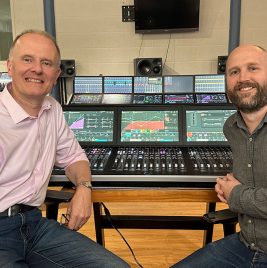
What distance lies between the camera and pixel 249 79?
1.30m

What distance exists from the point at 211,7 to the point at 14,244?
16.2 feet

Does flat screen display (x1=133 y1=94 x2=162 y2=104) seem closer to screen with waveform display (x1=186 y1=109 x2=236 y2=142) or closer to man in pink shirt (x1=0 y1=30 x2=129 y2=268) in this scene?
screen with waveform display (x1=186 y1=109 x2=236 y2=142)

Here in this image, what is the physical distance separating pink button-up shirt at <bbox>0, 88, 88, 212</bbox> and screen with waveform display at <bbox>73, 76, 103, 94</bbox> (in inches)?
32.3

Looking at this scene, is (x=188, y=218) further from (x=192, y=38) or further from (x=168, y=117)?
(x=192, y=38)

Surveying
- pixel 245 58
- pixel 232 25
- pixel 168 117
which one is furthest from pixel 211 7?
pixel 245 58

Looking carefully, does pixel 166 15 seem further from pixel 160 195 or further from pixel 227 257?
pixel 227 257

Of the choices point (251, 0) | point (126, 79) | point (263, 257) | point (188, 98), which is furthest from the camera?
point (251, 0)

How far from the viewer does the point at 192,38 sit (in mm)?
5336

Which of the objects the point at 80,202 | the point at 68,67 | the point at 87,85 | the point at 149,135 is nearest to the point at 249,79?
the point at 149,135

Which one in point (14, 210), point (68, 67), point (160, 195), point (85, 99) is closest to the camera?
point (14, 210)

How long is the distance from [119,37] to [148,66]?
0.80m

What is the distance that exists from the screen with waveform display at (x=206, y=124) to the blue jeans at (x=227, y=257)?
0.58 metres

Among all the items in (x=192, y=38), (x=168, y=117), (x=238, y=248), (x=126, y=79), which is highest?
(x=192, y=38)

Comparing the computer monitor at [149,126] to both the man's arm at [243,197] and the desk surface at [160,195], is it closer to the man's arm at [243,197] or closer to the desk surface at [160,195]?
the desk surface at [160,195]
